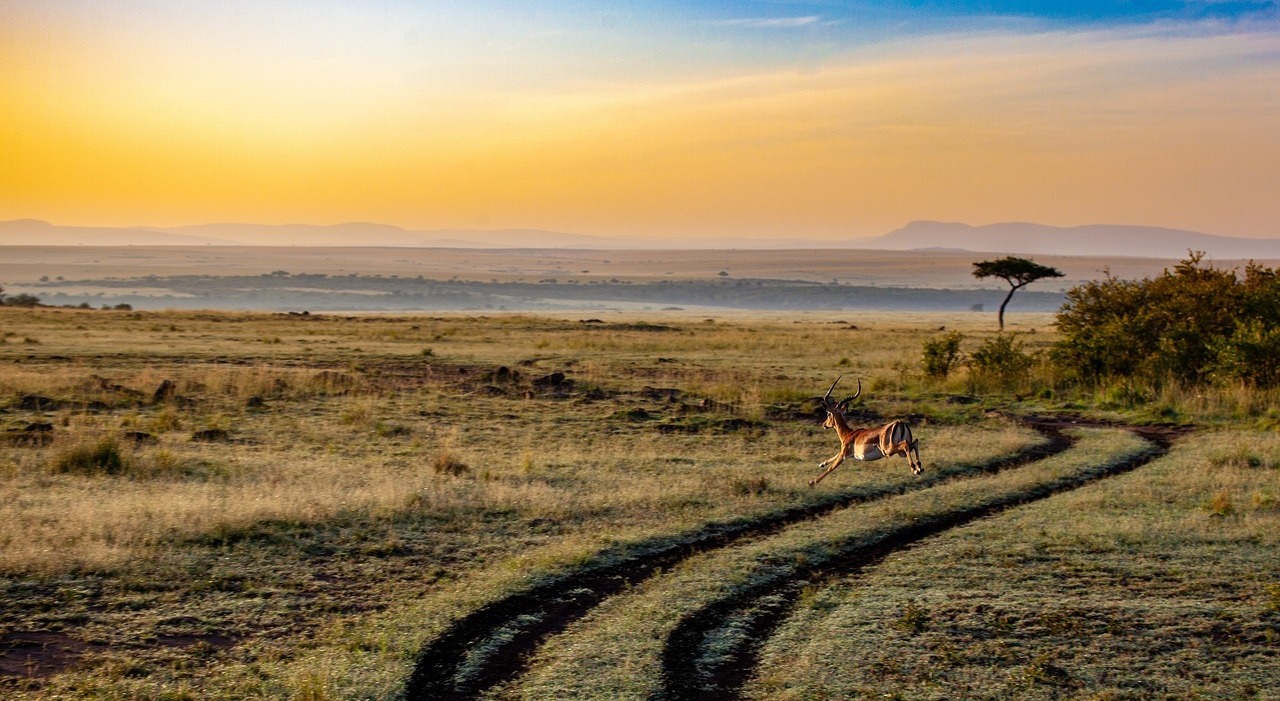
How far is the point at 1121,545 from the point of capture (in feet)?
43.3

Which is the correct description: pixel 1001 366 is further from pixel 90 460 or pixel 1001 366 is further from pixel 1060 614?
pixel 90 460

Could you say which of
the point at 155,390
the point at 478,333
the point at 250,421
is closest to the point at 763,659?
the point at 250,421

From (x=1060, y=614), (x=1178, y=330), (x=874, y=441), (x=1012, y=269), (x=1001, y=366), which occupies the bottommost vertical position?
(x=1060, y=614)

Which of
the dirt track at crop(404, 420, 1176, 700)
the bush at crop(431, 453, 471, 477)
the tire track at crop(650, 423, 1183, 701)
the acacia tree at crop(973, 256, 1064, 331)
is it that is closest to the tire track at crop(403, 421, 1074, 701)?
the dirt track at crop(404, 420, 1176, 700)

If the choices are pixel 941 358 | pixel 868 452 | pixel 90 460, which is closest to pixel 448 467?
pixel 90 460

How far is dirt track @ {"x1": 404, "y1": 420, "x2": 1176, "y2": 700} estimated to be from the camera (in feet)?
28.3

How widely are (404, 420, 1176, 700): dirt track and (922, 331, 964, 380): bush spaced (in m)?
18.3

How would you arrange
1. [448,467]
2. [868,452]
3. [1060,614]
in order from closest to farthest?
[1060,614] → [868,452] → [448,467]

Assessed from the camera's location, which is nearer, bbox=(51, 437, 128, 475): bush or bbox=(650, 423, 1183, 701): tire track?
bbox=(650, 423, 1183, 701): tire track

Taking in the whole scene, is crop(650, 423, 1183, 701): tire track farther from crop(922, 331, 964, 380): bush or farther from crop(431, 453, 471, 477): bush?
crop(922, 331, 964, 380): bush

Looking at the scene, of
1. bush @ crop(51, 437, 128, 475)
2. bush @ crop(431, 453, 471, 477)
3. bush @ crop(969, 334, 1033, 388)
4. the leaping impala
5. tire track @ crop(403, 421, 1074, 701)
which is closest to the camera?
tire track @ crop(403, 421, 1074, 701)

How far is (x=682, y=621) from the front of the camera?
33.2 ft

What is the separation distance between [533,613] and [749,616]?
6.60 ft

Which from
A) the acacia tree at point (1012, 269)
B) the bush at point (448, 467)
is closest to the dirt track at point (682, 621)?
the bush at point (448, 467)
